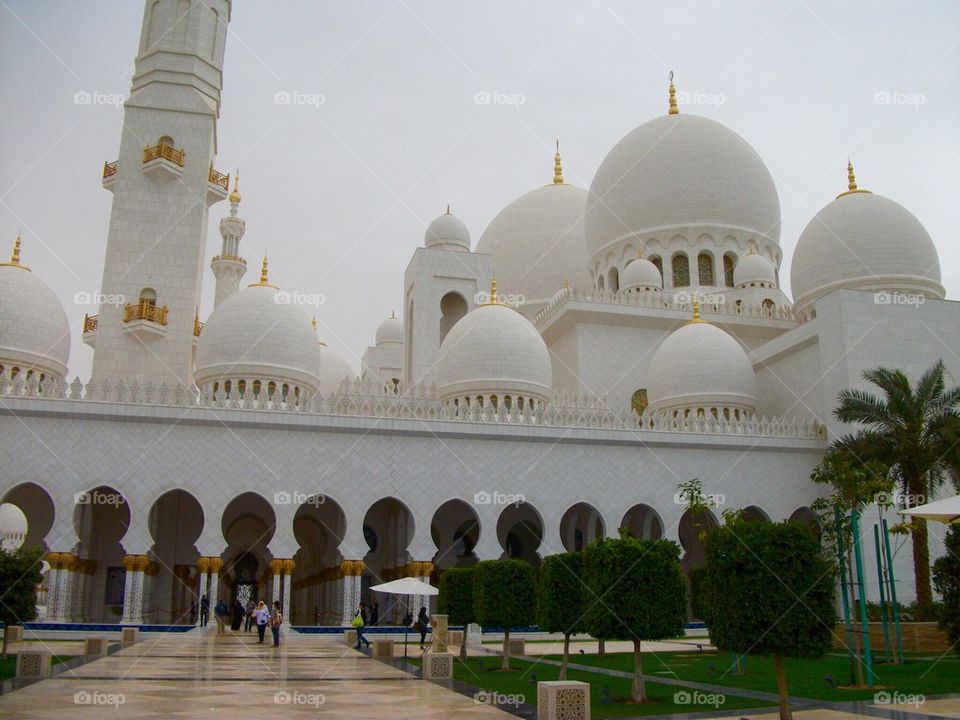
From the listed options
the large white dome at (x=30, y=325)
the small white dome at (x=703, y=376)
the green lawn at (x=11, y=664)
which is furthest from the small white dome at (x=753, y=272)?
the green lawn at (x=11, y=664)

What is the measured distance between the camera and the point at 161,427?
1830 cm

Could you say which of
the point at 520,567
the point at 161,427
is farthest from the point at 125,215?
the point at 520,567

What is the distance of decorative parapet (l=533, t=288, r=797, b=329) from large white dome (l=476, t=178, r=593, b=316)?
4476 mm

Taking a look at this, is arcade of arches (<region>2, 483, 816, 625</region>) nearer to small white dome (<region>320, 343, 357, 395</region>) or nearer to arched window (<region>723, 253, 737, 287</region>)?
small white dome (<region>320, 343, 357, 395</region>)

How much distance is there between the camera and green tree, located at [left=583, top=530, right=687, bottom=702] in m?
9.43

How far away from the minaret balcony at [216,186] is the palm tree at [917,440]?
57.6 ft

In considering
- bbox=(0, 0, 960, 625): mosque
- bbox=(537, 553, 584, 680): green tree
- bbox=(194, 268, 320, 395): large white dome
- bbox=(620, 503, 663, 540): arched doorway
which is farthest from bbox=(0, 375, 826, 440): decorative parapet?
bbox=(537, 553, 584, 680): green tree

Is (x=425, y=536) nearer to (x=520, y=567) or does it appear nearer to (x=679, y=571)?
(x=520, y=567)

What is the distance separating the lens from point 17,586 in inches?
456

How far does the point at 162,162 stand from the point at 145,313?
161 inches

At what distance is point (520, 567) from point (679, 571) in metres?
3.36
